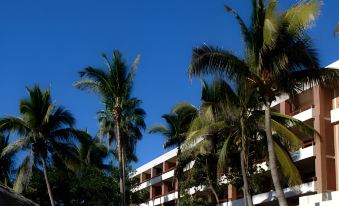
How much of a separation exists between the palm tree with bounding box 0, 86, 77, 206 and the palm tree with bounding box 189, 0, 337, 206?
1634cm

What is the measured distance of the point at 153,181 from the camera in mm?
67438

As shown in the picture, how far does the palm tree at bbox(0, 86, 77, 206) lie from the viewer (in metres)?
35.3

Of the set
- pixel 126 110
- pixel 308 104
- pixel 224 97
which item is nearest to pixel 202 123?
pixel 126 110

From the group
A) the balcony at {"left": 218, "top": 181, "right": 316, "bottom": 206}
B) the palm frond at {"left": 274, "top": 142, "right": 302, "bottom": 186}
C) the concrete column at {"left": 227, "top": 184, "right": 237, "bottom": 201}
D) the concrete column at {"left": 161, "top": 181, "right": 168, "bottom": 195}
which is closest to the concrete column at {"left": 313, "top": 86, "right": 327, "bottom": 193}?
the balcony at {"left": 218, "top": 181, "right": 316, "bottom": 206}

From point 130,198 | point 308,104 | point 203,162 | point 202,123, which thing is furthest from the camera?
point 130,198

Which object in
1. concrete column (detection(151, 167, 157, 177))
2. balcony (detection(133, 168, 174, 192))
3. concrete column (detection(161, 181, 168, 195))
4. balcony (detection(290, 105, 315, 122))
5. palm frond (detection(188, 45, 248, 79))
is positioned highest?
concrete column (detection(151, 167, 157, 177))

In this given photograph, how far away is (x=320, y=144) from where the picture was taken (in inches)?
1521

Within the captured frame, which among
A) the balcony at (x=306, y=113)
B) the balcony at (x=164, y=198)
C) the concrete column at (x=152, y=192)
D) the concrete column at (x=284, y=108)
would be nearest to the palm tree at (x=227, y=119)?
the balcony at (x=306, y=113)

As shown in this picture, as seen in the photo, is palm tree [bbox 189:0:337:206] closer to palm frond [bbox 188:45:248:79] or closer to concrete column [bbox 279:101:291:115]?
palm frond [bbox 188:45:248:79]

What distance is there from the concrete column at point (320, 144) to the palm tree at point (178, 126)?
7769 mm

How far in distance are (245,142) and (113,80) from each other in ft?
21.9

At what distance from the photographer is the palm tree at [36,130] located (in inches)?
1391

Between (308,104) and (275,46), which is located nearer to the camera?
(275,46)

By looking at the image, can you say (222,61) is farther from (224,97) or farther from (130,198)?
(130,198)
